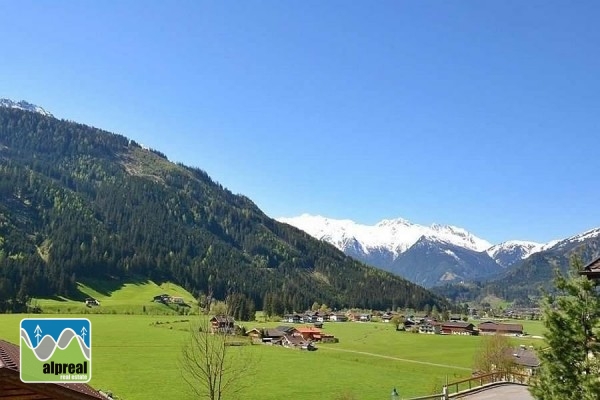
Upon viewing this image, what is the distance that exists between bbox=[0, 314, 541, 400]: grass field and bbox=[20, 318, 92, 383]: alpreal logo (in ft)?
161

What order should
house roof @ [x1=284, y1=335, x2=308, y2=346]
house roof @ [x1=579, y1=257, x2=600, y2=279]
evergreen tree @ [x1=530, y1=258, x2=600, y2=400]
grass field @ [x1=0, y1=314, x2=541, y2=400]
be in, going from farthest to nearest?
1. house roof @ [x1=284, y1=335, x2=308, y2=346]
2. grass field @ [x1=0, y1=314, x2=541, y2=400]
3. evergreen tree @ [x1=530, y1=258, x2=600, y2=400]
4. house roof @ [x1=579, y1=257, x2=600, y2=279]

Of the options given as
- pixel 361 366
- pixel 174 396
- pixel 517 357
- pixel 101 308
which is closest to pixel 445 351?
pixel 517 357

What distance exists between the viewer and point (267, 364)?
9569cm

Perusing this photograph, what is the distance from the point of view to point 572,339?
2097 cm

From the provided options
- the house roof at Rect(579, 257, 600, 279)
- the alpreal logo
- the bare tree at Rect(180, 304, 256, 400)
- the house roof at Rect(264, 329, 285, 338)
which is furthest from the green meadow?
the alpreal logo

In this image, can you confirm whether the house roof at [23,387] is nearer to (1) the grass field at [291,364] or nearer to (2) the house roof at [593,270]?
(2) the house roof at [593,270]

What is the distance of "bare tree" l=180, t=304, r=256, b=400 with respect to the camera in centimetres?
3145

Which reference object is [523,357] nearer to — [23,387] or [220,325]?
[220,325]

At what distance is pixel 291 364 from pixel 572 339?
81.7 m

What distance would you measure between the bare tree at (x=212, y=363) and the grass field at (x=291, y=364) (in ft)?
6.72

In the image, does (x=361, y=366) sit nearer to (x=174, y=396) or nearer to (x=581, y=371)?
(x=174, y=396)

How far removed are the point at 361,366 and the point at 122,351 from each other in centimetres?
4485

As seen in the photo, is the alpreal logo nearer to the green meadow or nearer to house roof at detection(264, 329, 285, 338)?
the green meadow

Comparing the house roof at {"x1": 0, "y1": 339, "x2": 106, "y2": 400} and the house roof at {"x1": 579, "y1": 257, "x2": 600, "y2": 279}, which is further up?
the house roof at {"x1": 579, "y1": 257, "x2": 600, "y2": 279}
